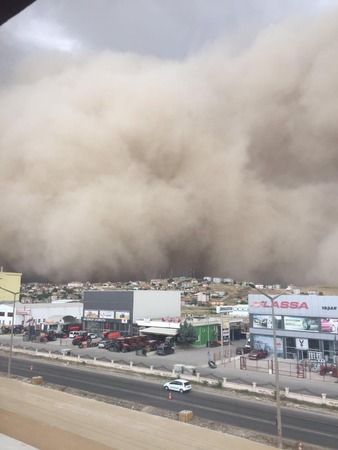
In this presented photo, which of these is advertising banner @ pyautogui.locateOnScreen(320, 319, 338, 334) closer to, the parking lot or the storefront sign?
the storefront sign

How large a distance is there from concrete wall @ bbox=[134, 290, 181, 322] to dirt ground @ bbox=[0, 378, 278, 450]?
101ft

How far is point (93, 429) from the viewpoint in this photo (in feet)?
22.6

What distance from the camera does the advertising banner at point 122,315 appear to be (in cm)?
3953

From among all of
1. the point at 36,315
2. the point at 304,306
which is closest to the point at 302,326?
the point at 304,306

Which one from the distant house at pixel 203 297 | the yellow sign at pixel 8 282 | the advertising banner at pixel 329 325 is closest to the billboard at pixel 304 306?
the advertising banner at pixel 329 325

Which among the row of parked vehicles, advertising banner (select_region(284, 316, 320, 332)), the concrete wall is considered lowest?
the row of parked vehicles

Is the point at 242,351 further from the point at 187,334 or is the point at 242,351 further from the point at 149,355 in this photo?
the point at 149,355

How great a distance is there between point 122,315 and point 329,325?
19.5 meters

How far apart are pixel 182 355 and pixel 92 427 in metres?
23.2

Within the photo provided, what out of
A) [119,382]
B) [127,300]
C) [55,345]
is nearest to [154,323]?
[127,300]

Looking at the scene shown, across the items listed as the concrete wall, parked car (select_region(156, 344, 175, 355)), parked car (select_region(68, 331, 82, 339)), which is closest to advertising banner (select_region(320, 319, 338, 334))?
parked car (select_region(156, 344, 175, 355))

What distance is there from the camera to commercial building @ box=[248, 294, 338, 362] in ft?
84.5

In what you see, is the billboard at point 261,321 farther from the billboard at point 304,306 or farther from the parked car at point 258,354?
the parked car at point 258,354

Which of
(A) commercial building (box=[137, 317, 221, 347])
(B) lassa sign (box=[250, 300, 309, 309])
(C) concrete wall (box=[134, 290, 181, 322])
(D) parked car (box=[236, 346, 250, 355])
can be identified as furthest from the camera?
(C) concrete wall (box=[134, 290, 181, 322])
